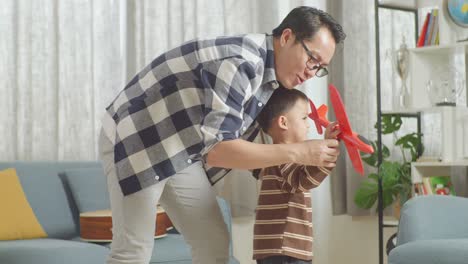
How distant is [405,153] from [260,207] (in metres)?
2.24

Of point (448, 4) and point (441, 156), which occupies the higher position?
point (448, 4)

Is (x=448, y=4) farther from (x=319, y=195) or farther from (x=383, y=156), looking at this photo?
(x=319, y=195)

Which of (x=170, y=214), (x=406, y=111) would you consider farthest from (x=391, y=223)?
(x=170, y=214)

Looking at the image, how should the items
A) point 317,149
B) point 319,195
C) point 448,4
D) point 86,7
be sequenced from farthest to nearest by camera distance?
point 319,195 < point 86,7 < point 448,4 < point 317,149

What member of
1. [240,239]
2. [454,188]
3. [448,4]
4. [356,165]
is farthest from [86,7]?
[356,165]

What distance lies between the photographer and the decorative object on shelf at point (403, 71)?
4.27m

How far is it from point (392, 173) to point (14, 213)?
202 cm

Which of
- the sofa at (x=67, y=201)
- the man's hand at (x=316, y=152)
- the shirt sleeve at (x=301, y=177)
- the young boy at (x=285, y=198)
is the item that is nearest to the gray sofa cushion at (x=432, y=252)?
the young boy at (x=285, y=198)

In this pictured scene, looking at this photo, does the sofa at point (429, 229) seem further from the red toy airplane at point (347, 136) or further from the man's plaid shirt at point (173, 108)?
the man's plaid shirt at point (173, 108)

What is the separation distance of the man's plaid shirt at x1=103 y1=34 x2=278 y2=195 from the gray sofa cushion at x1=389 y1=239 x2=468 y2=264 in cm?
90

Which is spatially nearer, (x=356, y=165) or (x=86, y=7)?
(x=356, y=165)

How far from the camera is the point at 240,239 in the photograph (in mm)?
4738

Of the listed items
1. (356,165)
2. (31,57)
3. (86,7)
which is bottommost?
(356,165)

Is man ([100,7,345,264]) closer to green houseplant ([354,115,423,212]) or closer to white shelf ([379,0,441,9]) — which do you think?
green houseplant ([354,115,423,212])
